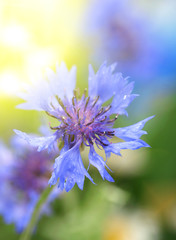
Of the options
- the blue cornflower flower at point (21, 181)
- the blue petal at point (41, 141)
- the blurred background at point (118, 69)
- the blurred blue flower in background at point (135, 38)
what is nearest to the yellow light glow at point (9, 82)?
the blurred background at point (118, 69)

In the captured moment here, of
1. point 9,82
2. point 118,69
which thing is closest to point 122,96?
point 9,82

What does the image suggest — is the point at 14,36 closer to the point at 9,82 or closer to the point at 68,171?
the point at 9,82

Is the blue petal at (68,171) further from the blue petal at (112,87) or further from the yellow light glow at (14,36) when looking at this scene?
the yellow light glow at (14,36)

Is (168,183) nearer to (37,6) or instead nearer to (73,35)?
(73,35)

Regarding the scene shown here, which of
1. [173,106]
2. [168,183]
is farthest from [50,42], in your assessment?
[168,183]

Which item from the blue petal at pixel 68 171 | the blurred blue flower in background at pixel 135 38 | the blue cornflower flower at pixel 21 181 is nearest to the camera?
the blue petal at pixel 68 171

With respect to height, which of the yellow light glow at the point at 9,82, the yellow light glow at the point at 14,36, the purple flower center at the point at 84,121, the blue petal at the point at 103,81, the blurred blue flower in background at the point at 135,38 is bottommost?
the purple flower center at the point at 84,121

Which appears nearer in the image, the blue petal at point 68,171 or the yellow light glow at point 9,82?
the blue petal at point 68,171
